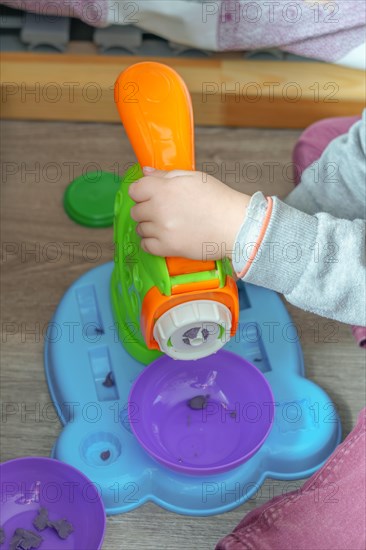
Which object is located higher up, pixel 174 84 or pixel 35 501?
pixel 174 84

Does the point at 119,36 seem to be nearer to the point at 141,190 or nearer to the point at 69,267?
the point at 69,267

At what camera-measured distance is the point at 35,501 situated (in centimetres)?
81

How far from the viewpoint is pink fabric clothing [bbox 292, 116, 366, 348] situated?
39.8 inches

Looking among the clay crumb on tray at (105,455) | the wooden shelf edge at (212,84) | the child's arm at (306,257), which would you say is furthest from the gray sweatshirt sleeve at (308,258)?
the wooden shelf edge at (212,84)

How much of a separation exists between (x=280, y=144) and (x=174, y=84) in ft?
1.39

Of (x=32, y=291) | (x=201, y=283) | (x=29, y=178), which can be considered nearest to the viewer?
(x=201, y=283)

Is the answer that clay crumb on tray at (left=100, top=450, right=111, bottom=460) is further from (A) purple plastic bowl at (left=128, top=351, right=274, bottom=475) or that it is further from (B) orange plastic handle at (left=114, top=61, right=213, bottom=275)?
(B) orange plastic handle at (left=114, top=61, right=213, bottom=275)

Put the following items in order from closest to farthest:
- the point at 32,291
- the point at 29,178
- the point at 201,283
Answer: the point at 201,283
the point at 32,291
the point at 29,178

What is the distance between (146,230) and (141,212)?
0.02 m

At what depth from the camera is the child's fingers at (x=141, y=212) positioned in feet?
2.42

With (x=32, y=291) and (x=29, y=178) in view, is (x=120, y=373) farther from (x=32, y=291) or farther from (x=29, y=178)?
(x=29, y=178)

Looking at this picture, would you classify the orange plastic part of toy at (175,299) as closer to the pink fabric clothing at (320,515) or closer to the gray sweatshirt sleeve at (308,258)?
the gray sweatshirt sleeve at (308,258)

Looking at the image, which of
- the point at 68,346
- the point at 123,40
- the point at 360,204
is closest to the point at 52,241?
the point at 68,346

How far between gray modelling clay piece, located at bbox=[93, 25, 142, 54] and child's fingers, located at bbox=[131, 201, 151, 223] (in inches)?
16.9
